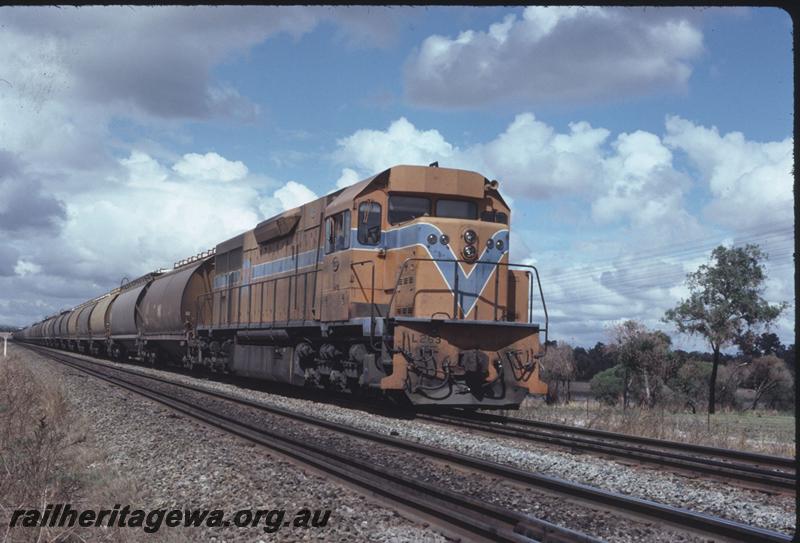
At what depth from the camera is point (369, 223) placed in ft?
51.8

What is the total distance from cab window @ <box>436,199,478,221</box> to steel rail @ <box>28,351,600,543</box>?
601 cm

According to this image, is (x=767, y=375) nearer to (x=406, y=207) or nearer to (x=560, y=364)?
(x=560, y=364)

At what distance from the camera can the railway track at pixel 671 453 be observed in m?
9.16

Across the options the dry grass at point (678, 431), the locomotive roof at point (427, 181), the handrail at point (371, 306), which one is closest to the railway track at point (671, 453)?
the dry grass at point (678, 431)

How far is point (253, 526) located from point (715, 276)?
142 ft

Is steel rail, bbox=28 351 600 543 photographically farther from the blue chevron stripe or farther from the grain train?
the blue chevron stripe

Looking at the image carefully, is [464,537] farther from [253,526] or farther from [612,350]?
[612,350]

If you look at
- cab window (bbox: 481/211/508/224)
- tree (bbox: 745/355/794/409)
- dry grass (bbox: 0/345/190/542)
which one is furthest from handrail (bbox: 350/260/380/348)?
tree (bbox: 745/355/794/409)

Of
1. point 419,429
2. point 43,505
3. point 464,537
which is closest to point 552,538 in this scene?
point 464,537

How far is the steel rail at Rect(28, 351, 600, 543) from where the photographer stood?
6.02 m

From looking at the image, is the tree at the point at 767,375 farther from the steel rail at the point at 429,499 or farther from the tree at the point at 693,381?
the steel rail at the point at 429,499

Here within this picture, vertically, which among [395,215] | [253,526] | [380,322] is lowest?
[253,526]

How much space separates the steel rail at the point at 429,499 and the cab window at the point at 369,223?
496cm

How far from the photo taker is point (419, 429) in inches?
525
